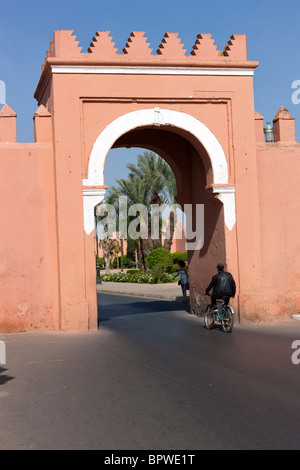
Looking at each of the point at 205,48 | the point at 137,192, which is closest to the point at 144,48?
the point at 205,48

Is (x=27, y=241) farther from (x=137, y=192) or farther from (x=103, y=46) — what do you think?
(x=137, y=192)

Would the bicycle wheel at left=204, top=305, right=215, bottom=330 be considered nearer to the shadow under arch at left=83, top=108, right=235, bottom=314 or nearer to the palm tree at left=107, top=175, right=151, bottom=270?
the shadow under arch at left=83, top=108, right=235, bottom=314

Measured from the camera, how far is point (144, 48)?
12.5m

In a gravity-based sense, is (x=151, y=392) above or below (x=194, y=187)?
below

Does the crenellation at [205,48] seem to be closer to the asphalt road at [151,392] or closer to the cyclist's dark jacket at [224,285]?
the cyclist's dark jacket at [224,285]

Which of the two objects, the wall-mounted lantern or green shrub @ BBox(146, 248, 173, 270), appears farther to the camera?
green shrub @ BBox(146, 248, 173, 270)

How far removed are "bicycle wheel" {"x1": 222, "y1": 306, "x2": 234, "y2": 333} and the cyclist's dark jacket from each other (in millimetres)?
346

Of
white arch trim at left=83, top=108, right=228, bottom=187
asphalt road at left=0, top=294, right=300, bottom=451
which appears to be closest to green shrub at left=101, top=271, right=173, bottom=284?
white arch trim at left=83, top=108, right=228, bottom=187

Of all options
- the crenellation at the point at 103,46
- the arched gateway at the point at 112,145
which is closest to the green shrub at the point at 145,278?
the arched gateway at the point at 112,145

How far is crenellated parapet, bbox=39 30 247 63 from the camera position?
1210 centimetres

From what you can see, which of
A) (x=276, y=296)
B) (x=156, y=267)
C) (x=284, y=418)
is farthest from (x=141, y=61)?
(x=156, y=267)

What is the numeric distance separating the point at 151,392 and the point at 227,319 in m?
5.32

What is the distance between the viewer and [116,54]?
40.5 feet

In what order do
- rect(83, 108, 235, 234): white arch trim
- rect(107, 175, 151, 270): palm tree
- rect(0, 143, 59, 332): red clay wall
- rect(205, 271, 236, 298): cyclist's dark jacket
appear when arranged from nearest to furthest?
rect(205, 271, 236, 298): cyclist's dark jacket
rect(0, 143, 59, 332): red clay wall
rect(83, 108, 235, 234): white arch trim
rect(107, 175, 151, 270): palm tree
